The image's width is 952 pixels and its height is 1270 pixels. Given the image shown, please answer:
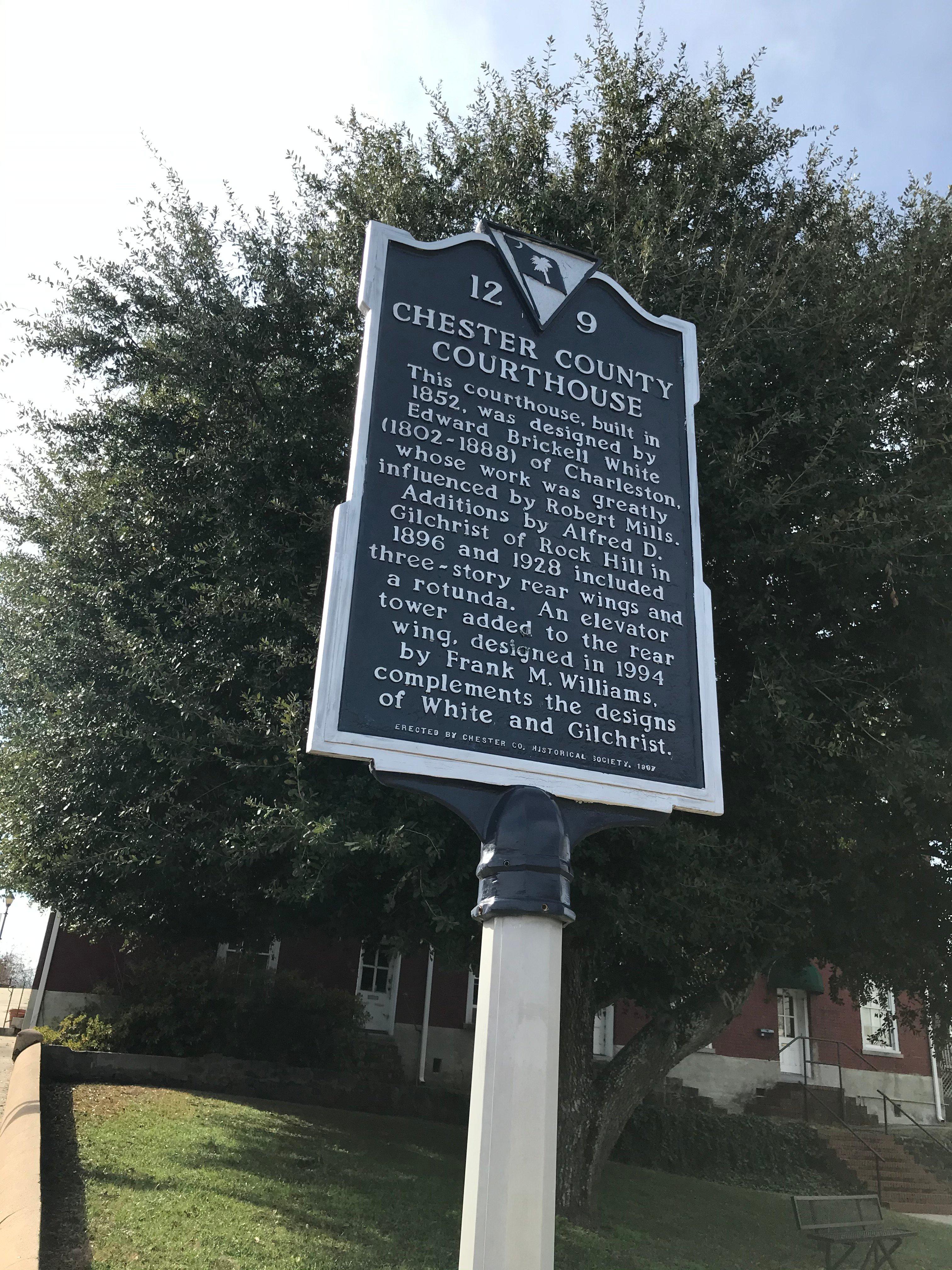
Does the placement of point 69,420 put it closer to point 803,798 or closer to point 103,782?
point 103,782

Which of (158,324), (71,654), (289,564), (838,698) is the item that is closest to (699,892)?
(838,698)

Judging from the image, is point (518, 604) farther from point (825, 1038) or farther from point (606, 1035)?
point (825, 1038)

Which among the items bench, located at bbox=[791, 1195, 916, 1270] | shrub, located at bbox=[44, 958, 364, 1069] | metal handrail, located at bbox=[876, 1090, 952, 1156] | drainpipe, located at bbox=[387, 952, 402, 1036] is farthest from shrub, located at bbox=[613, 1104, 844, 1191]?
drainpipe, located at bbox=[387, 952, 402, 1036]

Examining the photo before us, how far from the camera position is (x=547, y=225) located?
989 centimetres

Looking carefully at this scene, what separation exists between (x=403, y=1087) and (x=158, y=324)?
42.7 ft

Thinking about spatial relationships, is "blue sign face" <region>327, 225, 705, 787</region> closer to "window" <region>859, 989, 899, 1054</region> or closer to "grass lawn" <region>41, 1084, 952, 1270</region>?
"grass lawn" <region>41, 1084, 952, 1270</region>

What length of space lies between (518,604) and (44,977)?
1768 cm

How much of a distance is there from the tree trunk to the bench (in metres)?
1.89

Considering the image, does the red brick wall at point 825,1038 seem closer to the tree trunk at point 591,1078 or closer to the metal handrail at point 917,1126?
the metal handrail at point 917,1126

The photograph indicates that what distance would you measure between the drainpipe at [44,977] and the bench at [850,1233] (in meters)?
14.0

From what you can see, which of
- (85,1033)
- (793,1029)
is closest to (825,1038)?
(793,1029)

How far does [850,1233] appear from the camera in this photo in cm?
969

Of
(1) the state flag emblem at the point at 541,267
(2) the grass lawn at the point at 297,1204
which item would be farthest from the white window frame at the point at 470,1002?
(1) the state flag emblem at the point at 541,267

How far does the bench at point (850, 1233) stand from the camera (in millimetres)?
9109
